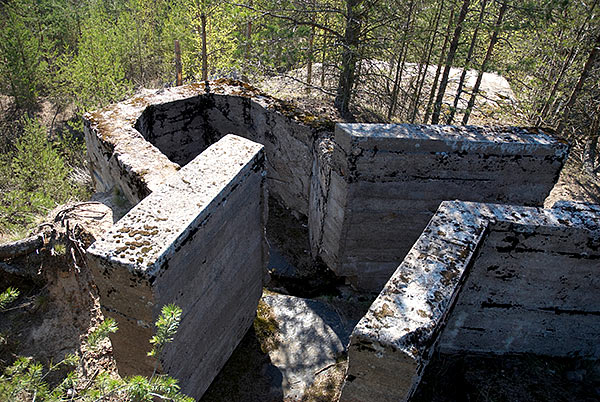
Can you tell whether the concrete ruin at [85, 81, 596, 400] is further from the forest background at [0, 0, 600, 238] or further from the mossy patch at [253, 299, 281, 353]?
the forest background at [0, 0, 600, 238]

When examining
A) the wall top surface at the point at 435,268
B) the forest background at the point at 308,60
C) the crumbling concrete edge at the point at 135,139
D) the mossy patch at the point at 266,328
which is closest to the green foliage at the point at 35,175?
the forest background at the point at 308,60

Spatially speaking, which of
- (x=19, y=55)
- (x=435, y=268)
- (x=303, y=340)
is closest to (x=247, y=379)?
(x=303, y=340)

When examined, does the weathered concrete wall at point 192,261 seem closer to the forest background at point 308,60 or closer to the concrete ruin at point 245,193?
the concrete ruin at point 245,193

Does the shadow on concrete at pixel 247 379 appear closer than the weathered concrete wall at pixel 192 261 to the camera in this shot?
No

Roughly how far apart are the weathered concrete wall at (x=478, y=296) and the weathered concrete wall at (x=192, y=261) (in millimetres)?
1301

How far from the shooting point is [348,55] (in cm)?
962

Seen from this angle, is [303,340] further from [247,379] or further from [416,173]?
[416,173]

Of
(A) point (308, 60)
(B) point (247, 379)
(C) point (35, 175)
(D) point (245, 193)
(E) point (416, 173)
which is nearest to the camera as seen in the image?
(D) point (245, 193)

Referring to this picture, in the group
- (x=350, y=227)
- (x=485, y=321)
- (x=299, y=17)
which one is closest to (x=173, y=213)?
(x=350, y=227)

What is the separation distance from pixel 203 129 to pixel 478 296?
16.7ft

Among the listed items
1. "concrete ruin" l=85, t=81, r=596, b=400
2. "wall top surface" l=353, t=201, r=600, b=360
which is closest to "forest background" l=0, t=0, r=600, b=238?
"concrete ruin" l=85, t=81, r=596, b=400

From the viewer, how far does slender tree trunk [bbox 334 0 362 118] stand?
888 centimetres

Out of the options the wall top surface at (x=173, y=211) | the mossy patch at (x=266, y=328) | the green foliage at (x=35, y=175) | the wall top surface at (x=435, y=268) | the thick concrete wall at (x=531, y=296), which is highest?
the wall top surface at (x=173, y=211)

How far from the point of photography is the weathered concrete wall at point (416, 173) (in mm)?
4574
